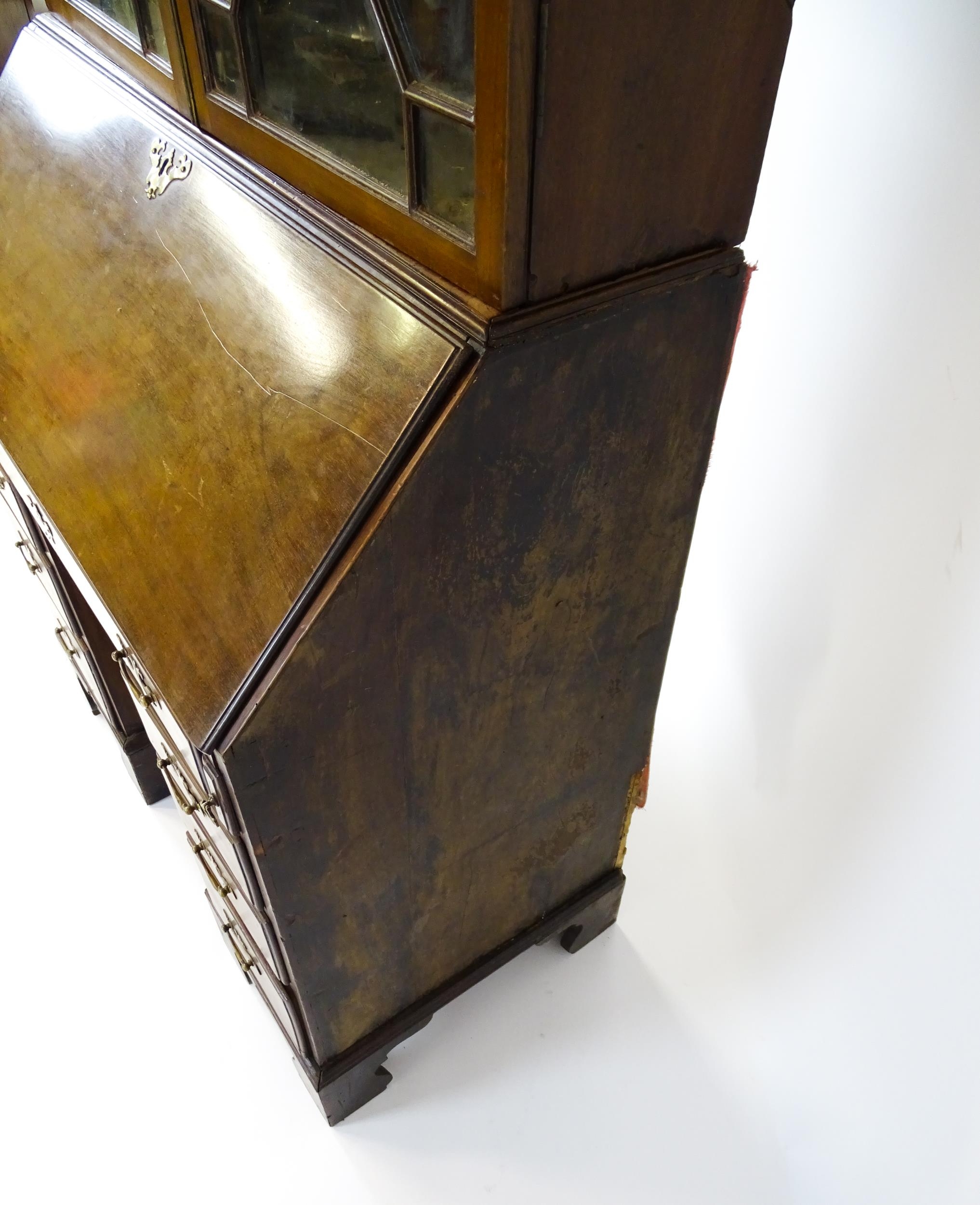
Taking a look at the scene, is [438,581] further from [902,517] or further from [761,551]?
[761,551]

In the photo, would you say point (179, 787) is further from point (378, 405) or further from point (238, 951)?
point (378, 405)

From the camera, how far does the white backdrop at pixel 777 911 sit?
54.1 inches

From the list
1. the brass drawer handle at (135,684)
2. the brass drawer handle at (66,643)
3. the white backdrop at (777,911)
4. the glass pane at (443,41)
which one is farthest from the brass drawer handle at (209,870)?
the glass pane at (443,41)

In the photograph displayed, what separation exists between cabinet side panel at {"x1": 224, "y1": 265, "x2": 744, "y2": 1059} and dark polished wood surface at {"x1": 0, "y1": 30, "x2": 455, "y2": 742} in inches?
2.7

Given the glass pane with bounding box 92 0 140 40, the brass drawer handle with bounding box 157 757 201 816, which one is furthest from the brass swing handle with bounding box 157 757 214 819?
the glass pane with bounding box 92 0 140 40

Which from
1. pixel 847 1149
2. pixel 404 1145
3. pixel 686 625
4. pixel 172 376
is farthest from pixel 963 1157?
pixel 172 376

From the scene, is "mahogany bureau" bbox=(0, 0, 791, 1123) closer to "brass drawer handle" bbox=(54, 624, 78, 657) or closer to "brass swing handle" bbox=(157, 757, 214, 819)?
"brass swing handle" bbox=(157, 757, 214, 819)

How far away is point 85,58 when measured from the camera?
54.4 inches

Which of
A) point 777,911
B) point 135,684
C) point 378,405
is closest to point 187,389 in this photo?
point 378,405

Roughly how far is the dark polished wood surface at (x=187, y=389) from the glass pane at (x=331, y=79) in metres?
0.10

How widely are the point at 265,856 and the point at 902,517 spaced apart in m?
1.15

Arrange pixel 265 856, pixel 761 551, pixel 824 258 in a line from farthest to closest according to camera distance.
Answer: pixel 761 551, pixel 824 258, pixel 265 856

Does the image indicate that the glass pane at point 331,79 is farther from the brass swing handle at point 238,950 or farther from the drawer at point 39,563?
the brass swing handle at point 238,950

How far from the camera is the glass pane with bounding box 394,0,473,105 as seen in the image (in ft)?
2.30
